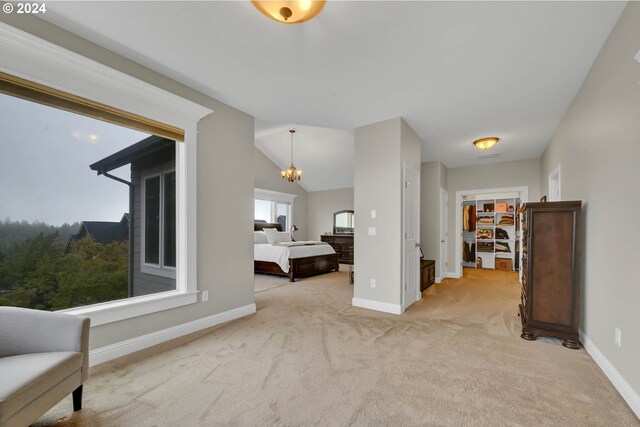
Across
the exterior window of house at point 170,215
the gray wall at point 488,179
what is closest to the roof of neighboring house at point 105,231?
the exterior window of house at point 170,215

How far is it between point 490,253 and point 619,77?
6.72 meters

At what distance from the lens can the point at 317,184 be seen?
9.80 m

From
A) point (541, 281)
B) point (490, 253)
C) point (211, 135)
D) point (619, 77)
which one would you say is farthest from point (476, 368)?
point (490, 253)

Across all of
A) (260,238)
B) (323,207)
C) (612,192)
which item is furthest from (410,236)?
(323,207)

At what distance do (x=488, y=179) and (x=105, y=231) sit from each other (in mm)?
6870

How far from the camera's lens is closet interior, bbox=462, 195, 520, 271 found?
765 cm

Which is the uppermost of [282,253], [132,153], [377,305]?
[132,153]

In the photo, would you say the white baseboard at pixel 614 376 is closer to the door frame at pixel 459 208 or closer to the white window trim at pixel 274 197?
the door frame at pixel 459 208

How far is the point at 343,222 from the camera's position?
9617 mm

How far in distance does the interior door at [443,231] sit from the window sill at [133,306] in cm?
498

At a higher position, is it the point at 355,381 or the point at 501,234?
the point at 501,234

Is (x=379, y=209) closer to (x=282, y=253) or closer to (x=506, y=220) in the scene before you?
(x=282, y=253)

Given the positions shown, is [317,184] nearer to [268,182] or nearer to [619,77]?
[268,182]

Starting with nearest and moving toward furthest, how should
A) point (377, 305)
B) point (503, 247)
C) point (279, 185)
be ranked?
1. point (377, 305)
2. point (503, 247)
3. point (279, 185)
